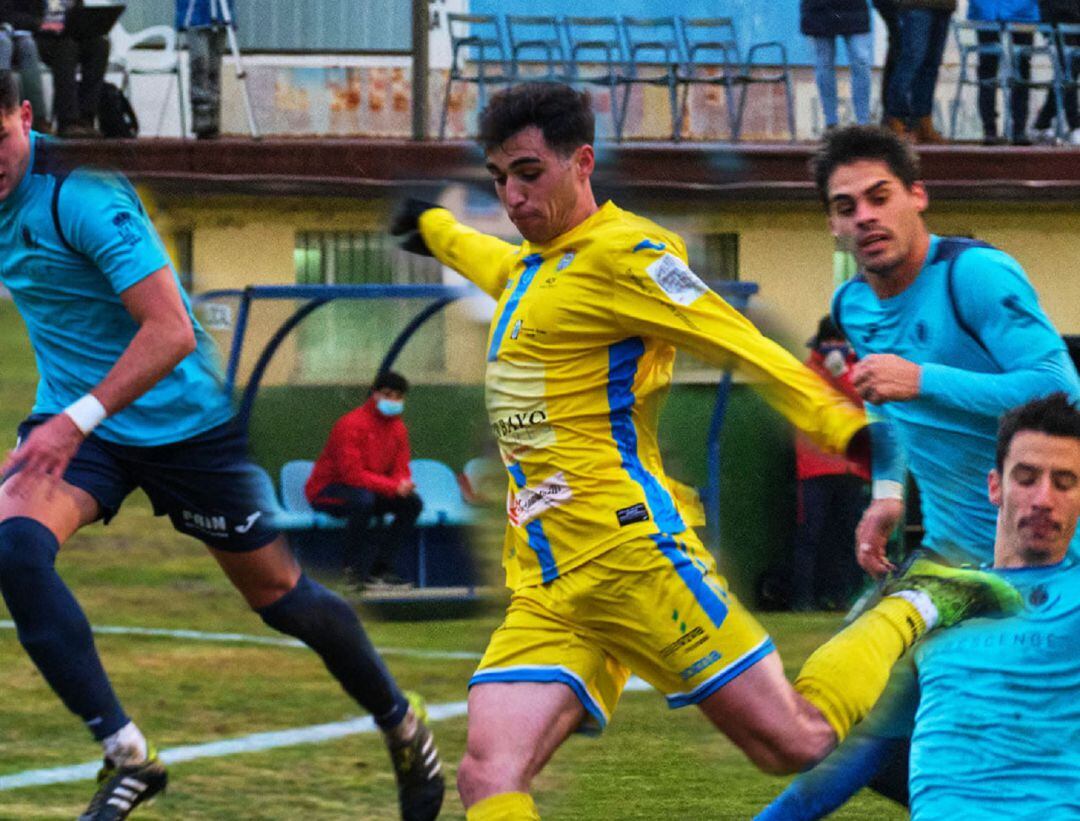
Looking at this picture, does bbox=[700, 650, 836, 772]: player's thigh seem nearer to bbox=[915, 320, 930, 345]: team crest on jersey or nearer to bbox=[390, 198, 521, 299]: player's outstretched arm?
bbox=[915, 320, 930, 345]: team crest on jersey

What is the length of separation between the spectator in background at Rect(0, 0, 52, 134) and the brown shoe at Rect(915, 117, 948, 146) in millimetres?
5853

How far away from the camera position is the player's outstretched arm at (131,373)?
5602 millimetres

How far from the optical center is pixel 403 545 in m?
13.0

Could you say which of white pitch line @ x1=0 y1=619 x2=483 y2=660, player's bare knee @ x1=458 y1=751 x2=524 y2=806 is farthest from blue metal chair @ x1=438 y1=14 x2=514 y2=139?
player's bare knee @ x1=458 y1=751 x2=524 y2=806

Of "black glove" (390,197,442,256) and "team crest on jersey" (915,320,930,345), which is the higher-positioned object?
"black glove" (390,197,442,256)

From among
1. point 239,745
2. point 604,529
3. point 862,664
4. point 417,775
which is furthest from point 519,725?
point 239,745

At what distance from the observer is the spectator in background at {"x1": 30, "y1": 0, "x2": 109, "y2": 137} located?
1442 centimetres

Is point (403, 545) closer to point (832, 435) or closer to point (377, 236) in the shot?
point (377, 236)

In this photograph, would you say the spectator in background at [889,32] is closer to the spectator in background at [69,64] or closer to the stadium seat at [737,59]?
the stadium seat at [737,59]

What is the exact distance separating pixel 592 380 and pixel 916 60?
34.1 feet

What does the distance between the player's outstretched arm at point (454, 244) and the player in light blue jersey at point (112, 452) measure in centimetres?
63

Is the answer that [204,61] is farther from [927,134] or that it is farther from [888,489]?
[888,489]

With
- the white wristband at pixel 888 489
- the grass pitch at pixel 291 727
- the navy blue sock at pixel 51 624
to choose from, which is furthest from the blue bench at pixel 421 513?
the white wristband at pixel 888 489

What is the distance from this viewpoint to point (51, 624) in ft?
19.3
